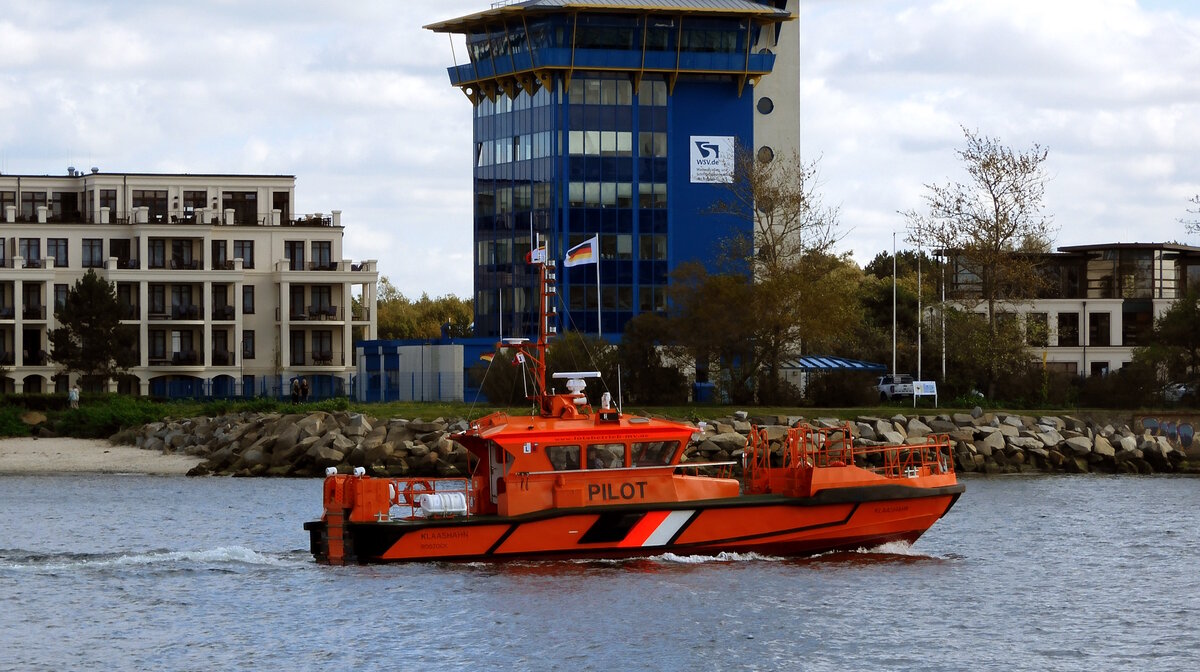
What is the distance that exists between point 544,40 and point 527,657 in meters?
58.2

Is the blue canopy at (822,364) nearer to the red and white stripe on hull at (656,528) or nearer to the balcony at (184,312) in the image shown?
the balcony at (184,312)

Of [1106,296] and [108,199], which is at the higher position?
[108,199]

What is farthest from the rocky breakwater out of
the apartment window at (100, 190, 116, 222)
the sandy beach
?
the apartment window at (100, 190, 116, 222)

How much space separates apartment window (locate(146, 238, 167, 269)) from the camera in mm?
87738

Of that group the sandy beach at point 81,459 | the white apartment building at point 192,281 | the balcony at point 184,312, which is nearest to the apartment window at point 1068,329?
the white apartment building at point 192,281

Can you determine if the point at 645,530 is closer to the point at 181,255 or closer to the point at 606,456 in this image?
the point at 606,456

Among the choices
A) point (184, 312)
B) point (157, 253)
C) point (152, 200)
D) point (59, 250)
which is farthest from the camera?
point (152, 200)

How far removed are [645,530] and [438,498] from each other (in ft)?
12.2

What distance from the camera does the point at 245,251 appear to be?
3573 inches

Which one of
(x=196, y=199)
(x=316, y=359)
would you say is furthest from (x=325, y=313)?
(x=196, y=199)

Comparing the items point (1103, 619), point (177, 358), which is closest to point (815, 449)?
point (1103, 619)

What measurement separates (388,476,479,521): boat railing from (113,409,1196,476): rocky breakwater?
22.6 m

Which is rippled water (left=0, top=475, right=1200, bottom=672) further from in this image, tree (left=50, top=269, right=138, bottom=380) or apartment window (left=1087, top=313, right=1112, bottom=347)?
apartment window (left=1087, top=313, right=1112, bottom=347)

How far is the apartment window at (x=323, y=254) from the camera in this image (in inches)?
3612
